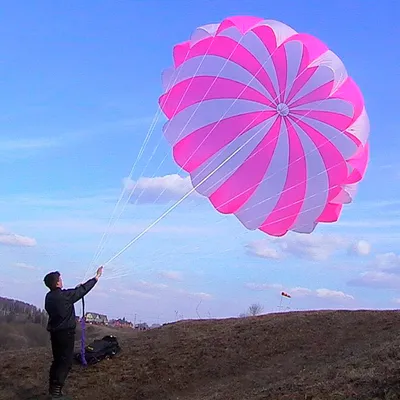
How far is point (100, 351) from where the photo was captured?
536 inches

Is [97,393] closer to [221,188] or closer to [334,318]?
[221,188]

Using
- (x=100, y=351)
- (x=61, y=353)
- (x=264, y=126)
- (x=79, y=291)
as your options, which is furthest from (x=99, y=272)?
(x=264, y=126)

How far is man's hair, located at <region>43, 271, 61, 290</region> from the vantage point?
9.58 meters

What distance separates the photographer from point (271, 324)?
15508mm

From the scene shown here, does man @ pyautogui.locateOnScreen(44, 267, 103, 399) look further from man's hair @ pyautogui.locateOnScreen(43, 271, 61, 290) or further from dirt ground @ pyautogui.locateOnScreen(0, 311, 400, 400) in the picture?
dirt ground @ pyautogui.locateOnScreen(0, 311, 400, 400)

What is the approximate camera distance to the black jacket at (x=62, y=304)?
31.2 ft

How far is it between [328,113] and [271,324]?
520 cm

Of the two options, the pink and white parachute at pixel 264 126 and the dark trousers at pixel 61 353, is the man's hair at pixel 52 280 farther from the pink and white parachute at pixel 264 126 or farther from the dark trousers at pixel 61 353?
the pink and white parachute at pixel 264 126

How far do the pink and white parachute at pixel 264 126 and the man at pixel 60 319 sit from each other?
213 inches

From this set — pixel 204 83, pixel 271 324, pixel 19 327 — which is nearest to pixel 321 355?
pixel 271 324

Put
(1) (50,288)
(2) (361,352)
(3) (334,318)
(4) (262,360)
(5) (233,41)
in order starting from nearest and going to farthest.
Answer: (1) (50,288) → (2) (361,352) → (4) (262,360) → (5) (233,41) → (3) (334,318)

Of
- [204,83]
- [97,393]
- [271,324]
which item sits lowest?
[97,393]

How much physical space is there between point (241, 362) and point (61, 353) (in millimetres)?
4635

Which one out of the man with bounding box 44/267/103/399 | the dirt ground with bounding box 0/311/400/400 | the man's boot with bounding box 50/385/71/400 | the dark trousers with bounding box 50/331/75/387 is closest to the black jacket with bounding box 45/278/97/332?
the man with bounding box 44/267/103/399
